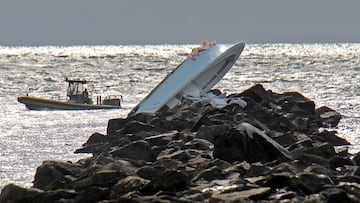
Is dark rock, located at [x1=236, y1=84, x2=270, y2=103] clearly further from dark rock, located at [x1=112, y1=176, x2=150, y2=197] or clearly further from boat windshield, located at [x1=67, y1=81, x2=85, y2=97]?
dark rock, located at [x1=112, y1=176, x2=150, y2=197]

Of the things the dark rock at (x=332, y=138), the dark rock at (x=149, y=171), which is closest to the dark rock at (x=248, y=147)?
the dark rock at (x=149, y=171)

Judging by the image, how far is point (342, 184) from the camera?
1642cm

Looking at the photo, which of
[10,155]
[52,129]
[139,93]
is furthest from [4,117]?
[139,93]

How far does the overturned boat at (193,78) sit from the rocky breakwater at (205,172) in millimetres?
12256

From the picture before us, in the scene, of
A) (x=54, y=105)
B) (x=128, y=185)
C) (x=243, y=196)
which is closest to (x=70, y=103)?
(x=54, y=105)

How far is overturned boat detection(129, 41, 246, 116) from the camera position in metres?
40.4

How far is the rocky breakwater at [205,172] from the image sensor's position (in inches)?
617

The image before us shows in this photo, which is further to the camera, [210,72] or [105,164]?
[210,72]

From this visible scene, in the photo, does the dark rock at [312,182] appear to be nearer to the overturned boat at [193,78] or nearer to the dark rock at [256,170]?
the dark rock at [256,170]

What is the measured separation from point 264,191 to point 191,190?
51.5 inches

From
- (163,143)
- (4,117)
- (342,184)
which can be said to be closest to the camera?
(342,184)

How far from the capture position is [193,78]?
43000 millimetres

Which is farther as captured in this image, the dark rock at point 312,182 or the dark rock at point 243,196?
the dark rock at point 312,182

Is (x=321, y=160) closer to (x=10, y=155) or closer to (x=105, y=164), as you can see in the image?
(x=105, y=164)
